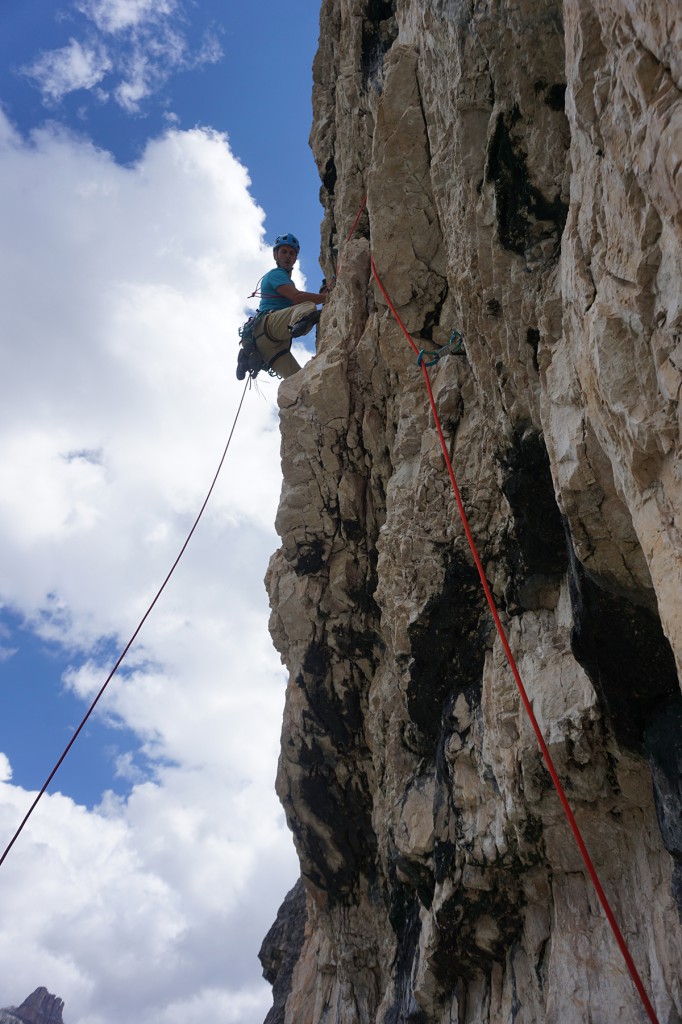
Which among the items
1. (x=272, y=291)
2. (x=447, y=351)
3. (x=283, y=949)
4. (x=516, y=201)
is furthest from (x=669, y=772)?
(x=283, y=949)

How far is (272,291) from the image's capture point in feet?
33.7

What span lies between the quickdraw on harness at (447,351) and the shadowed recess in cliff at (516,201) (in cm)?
156

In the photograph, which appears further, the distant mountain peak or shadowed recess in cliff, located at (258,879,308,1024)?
the distant mountain peak

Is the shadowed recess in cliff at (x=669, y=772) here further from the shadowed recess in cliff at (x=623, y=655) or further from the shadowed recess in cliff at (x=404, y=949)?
the shadowed recess in cliff at (x=404, y=949)

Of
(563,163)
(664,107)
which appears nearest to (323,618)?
(563,163)

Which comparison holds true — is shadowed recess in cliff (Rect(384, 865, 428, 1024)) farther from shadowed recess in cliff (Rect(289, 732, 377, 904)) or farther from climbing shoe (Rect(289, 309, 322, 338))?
climbing shoe (Rect(289, 309, 322, 338))

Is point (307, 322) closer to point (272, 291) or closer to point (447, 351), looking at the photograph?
point (272, 291)

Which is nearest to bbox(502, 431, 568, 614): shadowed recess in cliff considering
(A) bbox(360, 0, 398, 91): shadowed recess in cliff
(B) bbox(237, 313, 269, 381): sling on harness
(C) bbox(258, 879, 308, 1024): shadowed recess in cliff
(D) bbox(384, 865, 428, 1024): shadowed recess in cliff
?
(D) bbox(384, 865, 428, 1024): shadowed recess in cliff

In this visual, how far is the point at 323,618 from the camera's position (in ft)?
25.9

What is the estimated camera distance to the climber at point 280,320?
31.8ft

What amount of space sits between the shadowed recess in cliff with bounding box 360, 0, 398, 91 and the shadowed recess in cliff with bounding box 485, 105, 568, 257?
3188 mm

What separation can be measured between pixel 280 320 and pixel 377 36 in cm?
349

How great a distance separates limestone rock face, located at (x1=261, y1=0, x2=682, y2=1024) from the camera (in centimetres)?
296

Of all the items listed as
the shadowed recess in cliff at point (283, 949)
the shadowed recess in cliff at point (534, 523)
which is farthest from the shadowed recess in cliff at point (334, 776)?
the shadowed recess in cliff at point (283, 949)
